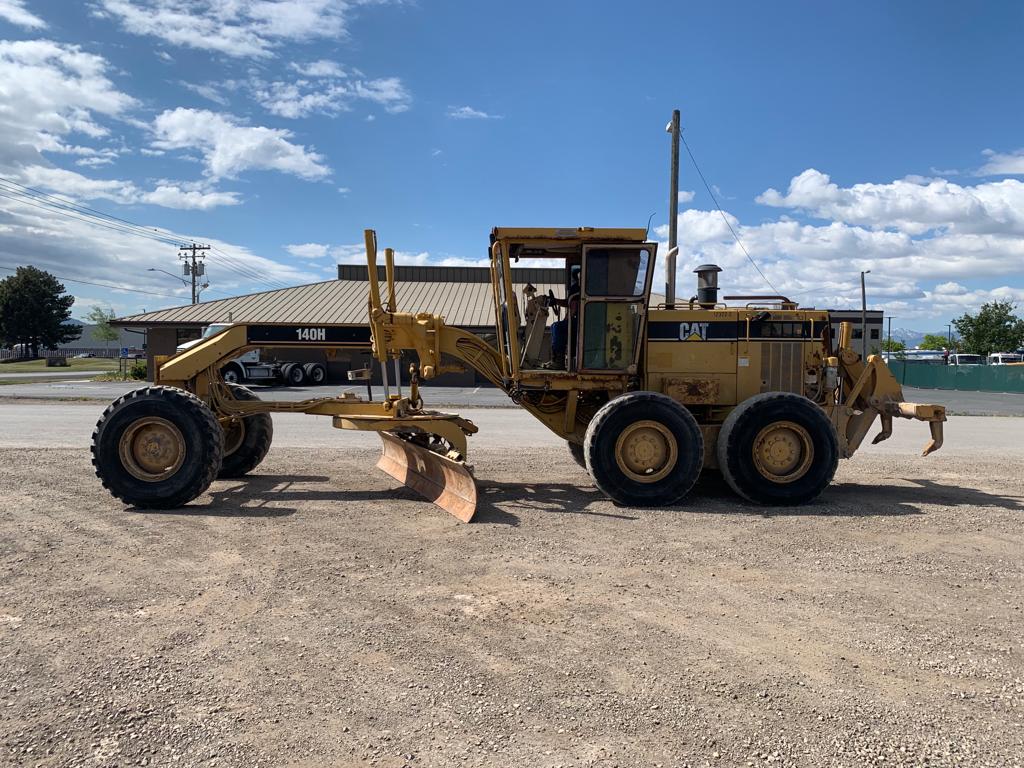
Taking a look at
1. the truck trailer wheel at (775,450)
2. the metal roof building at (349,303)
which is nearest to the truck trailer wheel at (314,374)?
the metal roof building at (349,303)

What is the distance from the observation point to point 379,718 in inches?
126

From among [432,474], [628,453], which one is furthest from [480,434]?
[628,453]

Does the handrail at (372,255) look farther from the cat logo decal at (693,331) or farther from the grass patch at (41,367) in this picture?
the grass patch at (41,367)

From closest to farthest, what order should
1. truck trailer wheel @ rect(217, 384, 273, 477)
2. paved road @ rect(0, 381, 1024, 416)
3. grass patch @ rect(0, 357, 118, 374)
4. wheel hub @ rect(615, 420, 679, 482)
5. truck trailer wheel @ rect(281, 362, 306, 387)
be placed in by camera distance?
wheel hub @ rect(615, 420, 679, 482) → truck trailer wheel @ rect(217, 384, 273, 477) → paved road @ rect(0, 381, 1024, 416) → truck trailer wheel @ rect(281, 362, 306, 387) → grass patch @ rect(0, 357, 118, 374)

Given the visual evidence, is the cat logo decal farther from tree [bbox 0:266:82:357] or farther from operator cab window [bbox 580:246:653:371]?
tree [bbox 0:266:82:357]

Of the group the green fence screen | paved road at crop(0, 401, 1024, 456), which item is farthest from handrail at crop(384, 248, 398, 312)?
the green fence screen

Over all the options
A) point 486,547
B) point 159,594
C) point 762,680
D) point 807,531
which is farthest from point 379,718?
point 807,531

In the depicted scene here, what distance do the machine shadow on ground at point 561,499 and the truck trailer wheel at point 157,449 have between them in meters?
0.25

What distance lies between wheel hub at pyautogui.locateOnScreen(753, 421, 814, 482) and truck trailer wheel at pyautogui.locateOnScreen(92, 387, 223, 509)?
563 centimetres

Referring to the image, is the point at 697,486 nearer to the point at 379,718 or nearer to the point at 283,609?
the point at 283,609

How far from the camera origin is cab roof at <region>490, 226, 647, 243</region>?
25.7 ft

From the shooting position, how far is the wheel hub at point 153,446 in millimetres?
7348

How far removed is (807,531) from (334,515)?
4.41 meters

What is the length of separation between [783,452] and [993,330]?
67286mm
